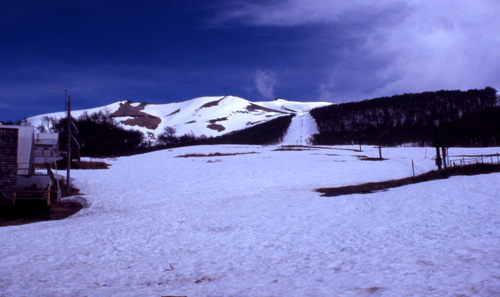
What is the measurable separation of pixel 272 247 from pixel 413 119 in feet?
504

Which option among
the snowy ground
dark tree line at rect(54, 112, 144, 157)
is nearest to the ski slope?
dark tree line at rect(54, 112, 144, 157)

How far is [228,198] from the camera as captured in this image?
26109mm

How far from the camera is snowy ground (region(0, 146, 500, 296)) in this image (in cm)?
735

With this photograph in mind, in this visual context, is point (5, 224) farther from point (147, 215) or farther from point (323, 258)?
point (323, 258)

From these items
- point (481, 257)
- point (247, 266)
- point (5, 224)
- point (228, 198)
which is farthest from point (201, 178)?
point (481, 257)

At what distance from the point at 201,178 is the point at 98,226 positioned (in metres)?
21.2

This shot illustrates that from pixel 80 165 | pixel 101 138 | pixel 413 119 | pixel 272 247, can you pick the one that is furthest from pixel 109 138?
pixel 413 119

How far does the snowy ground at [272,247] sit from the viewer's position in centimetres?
735

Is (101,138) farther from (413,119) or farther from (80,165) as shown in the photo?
(413,119)

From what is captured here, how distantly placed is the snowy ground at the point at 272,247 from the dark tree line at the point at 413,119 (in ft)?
316

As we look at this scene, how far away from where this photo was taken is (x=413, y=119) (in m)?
147

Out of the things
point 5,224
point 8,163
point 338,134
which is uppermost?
point 338,134

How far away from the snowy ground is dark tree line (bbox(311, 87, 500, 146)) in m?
96.5

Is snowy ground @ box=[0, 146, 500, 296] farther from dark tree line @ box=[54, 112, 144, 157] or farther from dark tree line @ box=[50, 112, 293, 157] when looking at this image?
dark tree line @ box=[54, 112, 144, 157]
